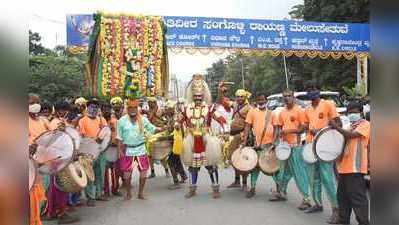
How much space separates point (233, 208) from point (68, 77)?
59.5 ft

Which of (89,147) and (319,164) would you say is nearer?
(319,164)

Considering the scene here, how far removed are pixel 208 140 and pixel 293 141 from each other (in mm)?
1529

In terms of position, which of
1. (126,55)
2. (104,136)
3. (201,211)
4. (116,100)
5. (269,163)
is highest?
(126,55)

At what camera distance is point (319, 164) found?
6.02 meters

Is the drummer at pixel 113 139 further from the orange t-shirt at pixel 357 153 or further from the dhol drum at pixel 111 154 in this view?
the orange t-shirt at pixel 357 153

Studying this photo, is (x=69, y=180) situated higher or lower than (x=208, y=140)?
lower

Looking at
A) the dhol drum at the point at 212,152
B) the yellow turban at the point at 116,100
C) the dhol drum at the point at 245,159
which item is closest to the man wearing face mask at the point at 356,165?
the dhol drum at the point at 245,159

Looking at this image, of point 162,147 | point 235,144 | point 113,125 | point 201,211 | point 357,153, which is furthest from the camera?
point 162,147

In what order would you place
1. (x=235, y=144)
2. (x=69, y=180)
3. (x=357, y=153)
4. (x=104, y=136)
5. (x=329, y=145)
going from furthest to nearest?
(x=235, y=144) < (x=104, y=136) < (x=69, y=180) < (x=329, y=145) < (x=357, y=153)

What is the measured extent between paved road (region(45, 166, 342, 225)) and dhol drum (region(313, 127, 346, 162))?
3.03 ft

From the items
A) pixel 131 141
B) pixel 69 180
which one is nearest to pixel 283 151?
pixel 131 141

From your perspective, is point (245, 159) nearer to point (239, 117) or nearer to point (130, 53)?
point (239, 117)

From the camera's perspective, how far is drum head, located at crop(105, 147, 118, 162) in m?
7.66

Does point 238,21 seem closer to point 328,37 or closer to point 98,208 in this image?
point 328,37
